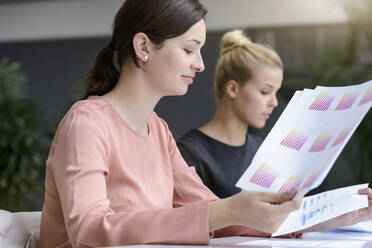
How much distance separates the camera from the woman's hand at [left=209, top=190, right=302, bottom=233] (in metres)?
0.94

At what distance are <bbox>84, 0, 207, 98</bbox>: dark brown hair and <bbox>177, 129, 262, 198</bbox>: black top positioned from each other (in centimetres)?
79

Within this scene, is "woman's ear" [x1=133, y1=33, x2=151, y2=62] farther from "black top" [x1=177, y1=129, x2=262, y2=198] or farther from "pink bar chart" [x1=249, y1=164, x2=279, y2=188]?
"black top" [x1=177, y1=129, x2=262, y2=198]

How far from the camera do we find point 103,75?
54.6 inches

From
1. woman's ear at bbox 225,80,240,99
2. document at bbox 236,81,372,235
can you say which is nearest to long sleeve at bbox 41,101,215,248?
document at bbox 236,81,372,235

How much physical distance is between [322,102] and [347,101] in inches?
1.9

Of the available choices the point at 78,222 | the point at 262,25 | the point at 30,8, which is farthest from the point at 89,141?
the point at 30,8

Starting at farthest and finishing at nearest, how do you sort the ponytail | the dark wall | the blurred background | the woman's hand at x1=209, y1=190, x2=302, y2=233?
the dark wall < the blurred background < the ponytail < the woman's hand at x1=209, y1=190, x2=302, y2=233

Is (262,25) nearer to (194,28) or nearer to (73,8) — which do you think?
(73,8)

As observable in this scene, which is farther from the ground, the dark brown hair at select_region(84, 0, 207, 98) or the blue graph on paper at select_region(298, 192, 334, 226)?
the dark brown hair at select_region(84, 0, 207, 98)

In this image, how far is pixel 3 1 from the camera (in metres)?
6.78

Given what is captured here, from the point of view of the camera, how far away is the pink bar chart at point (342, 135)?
100cm

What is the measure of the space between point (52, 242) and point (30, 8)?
595cm

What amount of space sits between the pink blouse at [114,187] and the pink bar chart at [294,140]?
176 mm

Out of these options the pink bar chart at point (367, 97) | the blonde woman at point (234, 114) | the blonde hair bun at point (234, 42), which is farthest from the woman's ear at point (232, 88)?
the pink bar chart at point (367, 97)
